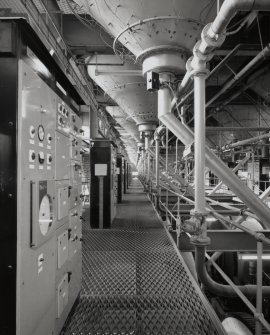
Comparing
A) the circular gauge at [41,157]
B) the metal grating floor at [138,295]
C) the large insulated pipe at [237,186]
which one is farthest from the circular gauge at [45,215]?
the large insulated pipe at [237,186]

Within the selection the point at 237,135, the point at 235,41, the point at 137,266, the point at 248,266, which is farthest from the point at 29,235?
the point at 237,135

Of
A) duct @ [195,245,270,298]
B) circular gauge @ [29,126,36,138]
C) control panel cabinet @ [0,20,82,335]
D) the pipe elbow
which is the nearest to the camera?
control panel cabinet @ [0,20,82,335]

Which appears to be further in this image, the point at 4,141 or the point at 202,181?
the point at 202,181

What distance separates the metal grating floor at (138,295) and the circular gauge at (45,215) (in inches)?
34.9

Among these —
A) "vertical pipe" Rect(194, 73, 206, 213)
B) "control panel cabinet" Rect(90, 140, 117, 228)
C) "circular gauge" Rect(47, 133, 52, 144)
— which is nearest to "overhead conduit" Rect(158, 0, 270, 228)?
"vertical pipe" Rect(194, 73, 206, 213)

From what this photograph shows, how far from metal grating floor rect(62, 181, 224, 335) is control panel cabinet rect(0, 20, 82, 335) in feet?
1.21

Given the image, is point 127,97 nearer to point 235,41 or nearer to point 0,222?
point 235,41

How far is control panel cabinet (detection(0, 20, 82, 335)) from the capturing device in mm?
1386

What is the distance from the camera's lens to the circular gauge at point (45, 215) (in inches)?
65.2

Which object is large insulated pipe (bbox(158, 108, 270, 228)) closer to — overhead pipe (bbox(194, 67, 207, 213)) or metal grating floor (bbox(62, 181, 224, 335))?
overhead pipe (bbox(194, 67, 207, 213))

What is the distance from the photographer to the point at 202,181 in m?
2.61

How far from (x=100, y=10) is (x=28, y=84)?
1941 millimetres

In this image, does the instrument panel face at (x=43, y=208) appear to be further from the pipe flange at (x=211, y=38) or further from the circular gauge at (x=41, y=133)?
the pipe flange at (x=211, y=38)

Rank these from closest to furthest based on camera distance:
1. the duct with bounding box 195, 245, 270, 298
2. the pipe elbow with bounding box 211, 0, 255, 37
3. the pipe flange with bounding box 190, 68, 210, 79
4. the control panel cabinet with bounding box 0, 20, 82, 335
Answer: the control panel cabinet with bounding box 0, 20, 82, 335, the pipe elbow with bounding box 211, 0, 255, 37, the pipe flange with bounding box 190, 68, 210, 79, the duct with bounding box 195, 245, 270, 298
